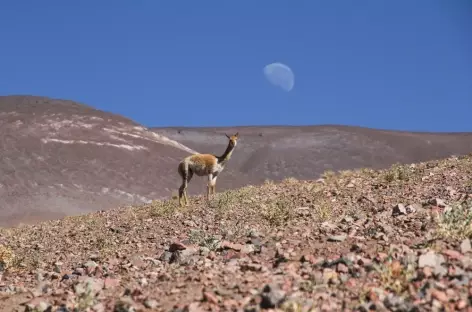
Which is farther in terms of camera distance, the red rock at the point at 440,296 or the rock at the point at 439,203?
the rock at the point at 439,203

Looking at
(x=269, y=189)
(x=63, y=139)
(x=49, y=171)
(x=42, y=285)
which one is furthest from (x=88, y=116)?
(x=42, y=285)

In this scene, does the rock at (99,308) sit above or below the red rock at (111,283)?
below

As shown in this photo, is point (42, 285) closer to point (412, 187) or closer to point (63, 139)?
point (412, 187)

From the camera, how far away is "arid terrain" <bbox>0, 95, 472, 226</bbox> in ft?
106

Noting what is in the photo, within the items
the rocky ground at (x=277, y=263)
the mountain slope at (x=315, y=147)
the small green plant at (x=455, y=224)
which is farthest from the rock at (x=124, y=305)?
the mountain slope at (x=315, y=147)

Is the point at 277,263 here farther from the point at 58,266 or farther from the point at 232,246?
the point at 58,266

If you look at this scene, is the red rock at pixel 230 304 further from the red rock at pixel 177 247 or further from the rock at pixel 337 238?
the red rock at pixel 177 247

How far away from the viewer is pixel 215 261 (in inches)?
238

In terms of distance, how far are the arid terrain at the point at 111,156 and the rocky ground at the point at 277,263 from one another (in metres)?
21.4

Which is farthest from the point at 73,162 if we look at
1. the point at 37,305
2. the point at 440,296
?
the point at 440,296

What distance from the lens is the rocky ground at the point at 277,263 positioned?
436 cm

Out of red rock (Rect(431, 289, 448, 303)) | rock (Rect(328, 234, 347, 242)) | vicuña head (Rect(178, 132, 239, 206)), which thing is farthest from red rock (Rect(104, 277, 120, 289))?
vicuña head (Rect(178, 132, 239, 206))

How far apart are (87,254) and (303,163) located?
47670 mm

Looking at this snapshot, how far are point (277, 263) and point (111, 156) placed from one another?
34578 millimetres
